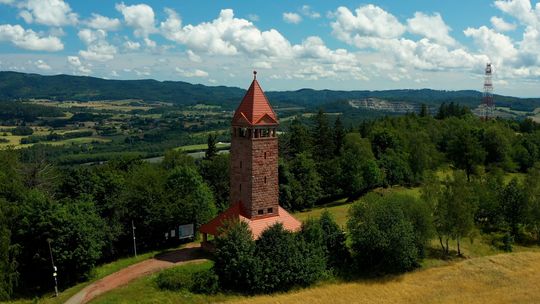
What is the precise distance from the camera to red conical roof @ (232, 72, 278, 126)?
1411 inches

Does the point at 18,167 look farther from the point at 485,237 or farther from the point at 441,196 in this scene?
the point at 485,237

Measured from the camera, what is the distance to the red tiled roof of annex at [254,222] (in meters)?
35.0

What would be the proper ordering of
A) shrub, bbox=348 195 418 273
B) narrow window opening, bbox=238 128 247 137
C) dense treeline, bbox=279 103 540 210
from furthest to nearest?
dense treeline, bbox=279 103 540 210, shrub, bbox=348 195 418 273, narrow window opening, bbox=238 128 247 137

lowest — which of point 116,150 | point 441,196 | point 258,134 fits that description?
point 116,150

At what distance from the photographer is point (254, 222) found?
117 ft

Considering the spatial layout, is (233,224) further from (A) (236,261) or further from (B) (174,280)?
(B) (174,280)

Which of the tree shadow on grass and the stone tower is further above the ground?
the stone tower

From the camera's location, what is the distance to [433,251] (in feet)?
144

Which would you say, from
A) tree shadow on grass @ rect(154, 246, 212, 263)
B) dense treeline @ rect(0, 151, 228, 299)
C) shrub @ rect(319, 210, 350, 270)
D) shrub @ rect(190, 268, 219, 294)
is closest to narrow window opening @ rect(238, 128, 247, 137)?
dense treeline @ rect(0, 151, 228, 299)

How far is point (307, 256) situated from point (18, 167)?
108 feet

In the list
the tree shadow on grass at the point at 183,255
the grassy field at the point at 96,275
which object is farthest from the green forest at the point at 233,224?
the tree shadow on grass at the point at 183,255

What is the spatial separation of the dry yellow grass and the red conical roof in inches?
515

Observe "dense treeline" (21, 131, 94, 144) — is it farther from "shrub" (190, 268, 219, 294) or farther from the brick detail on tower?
"shrub" (190, 268, 219, 294)

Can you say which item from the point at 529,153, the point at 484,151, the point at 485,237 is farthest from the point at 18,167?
the point at 529,153
